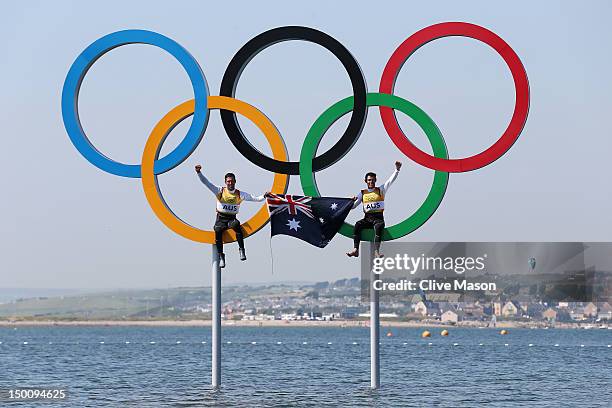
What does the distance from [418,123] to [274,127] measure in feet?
11.5

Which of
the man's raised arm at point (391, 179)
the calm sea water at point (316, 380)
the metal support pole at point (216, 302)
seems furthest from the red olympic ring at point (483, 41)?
the calm sea water at point (316, 380)

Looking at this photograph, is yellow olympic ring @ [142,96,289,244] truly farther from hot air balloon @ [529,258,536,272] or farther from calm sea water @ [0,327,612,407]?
hot air balloon @ [529,258,536,272]

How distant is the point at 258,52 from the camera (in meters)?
30.9

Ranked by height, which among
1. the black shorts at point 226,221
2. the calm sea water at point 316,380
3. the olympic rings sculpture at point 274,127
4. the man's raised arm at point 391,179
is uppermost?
the olympic rings sculpture at point 274,127

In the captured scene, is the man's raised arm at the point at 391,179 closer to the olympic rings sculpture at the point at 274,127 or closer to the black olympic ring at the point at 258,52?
the olympic rings sculpture at the point at 274,127

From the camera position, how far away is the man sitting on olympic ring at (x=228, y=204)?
30703 mm

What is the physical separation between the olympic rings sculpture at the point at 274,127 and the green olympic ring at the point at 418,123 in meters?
0.02

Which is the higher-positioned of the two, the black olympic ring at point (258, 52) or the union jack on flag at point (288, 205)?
the black olympic ring at point (258, 52)

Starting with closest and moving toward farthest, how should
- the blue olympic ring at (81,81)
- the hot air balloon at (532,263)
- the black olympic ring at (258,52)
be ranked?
the black olympic ring at (258,52) → the blue olympic ring at (81,81) → the hot air balloon at (532,263)

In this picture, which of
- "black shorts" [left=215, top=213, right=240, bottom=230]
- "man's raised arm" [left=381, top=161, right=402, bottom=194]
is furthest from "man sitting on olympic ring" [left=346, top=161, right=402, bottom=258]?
"black shorts" [left=215, top=213, right=240, bottom=230]

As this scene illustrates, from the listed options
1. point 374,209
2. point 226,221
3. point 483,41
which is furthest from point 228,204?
point 483,41

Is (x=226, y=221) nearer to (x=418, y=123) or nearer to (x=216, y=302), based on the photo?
(x=216, y=302)

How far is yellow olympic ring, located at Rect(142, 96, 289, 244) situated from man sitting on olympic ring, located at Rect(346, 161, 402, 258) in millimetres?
2024

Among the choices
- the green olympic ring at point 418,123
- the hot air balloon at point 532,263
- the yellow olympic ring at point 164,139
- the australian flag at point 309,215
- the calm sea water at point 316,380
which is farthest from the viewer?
the calm sea water at point 316,380
